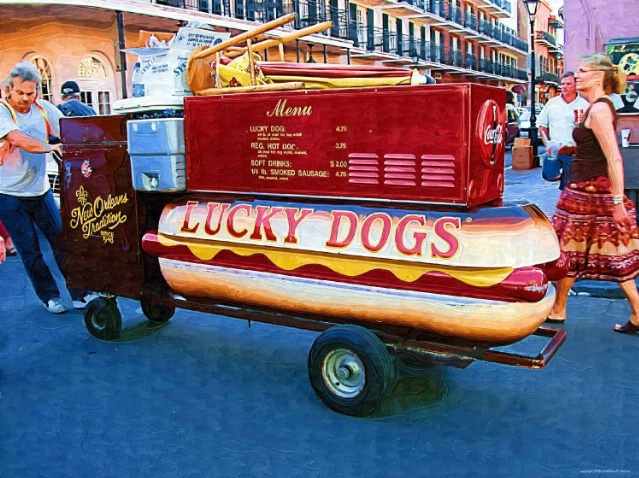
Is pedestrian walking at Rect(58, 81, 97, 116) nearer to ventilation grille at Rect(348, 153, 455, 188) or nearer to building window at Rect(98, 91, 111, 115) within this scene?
ventilation grille at Rect(348, 153, 455, 188)

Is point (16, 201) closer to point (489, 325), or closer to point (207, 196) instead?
point (207, 196)

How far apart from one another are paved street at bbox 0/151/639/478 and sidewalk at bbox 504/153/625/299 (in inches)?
40.8

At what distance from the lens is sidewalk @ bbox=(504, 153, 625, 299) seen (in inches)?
251

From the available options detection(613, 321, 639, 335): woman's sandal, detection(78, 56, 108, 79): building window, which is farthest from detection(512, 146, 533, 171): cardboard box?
detection(613, 321, 639, 335): woman's sandal

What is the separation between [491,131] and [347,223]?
98cm

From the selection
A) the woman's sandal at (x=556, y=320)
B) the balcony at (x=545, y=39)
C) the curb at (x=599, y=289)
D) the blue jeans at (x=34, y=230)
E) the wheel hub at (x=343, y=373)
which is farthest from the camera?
the balcony at (x=545, y=39)

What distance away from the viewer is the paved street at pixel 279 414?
132 inches

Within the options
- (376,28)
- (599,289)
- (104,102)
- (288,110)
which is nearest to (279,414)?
(288,110)

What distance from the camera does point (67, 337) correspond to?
18.0 feet

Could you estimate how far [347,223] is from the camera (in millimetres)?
3961

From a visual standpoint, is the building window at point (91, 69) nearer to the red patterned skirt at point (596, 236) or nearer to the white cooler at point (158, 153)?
the white cooler at point (158, 153)

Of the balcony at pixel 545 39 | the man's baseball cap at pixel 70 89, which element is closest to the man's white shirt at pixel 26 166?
the man's baseball cap at pixel 70 89

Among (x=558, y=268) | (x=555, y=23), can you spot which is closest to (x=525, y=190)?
(x=558, y=268)

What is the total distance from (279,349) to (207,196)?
1.30 m
